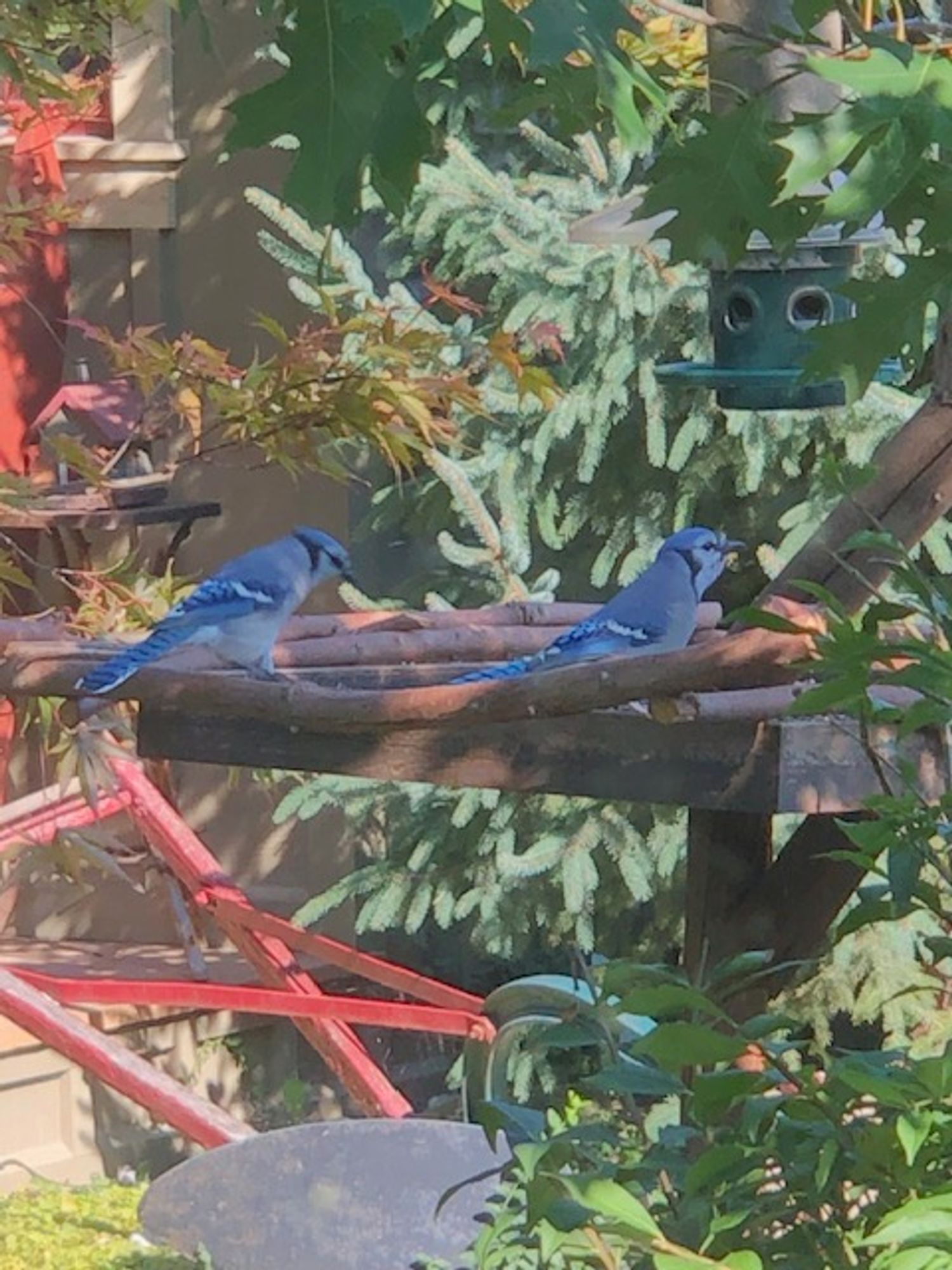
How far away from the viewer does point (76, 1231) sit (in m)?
3.67

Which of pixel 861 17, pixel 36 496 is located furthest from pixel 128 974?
pixel 861 17

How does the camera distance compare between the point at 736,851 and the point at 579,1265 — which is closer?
the point at 579,1265

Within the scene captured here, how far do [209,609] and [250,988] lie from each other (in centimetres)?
139

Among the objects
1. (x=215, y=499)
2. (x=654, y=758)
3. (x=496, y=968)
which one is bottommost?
(x=496, y=968)

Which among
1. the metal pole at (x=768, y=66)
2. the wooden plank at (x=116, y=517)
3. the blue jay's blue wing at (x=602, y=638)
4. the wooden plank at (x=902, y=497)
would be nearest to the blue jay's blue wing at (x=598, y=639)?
the blue jay's blue wing at (x=602, y=638)

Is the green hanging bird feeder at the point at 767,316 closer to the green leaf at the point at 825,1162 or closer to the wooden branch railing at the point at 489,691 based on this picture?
the wooden branch railing at the point at 489,691

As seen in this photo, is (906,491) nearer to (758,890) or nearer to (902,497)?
(902,497)

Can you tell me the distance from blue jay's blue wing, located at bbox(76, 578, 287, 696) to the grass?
1079 millimetres

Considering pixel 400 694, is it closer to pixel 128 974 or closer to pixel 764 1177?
pixel 764 1177

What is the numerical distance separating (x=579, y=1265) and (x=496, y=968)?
3.53 metres

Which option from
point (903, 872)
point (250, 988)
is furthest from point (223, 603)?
point (903, 872)

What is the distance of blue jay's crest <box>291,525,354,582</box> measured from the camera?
290 centimetres

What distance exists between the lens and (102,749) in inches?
126

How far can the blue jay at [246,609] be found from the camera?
6.15 ft
